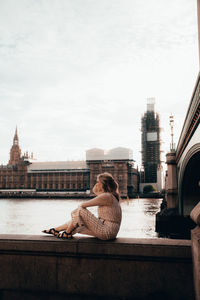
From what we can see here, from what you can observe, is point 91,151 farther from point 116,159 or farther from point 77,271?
point 77,271

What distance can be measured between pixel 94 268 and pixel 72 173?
338 feet

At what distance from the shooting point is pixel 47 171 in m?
109

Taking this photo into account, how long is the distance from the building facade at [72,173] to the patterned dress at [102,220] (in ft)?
291

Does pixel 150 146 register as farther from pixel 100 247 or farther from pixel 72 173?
pixel 100 247

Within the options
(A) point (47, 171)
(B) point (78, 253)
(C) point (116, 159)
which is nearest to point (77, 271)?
(B) point (78, 253)

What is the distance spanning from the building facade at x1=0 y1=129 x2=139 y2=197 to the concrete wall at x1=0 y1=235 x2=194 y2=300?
291 feet

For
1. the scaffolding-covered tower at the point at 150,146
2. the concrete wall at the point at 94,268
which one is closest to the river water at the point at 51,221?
the concrete wall at the point at 94,268

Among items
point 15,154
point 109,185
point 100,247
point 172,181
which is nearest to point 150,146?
point 15,154

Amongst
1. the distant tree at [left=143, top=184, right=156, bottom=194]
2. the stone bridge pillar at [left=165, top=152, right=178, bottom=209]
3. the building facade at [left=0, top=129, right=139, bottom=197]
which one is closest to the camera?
the stone bridge pillar at [left=165, top=152, right=178, bottom=209]

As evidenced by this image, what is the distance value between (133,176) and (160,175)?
858 cm

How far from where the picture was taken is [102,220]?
3.61 m

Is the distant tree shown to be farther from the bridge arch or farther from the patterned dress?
the patterned dress

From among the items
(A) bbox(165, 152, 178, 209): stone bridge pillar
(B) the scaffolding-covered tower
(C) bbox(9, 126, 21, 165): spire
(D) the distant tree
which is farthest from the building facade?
(A) bbox(165, 152, 178, 209): stone bridge pillar

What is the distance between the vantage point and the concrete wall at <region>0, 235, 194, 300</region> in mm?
3277
